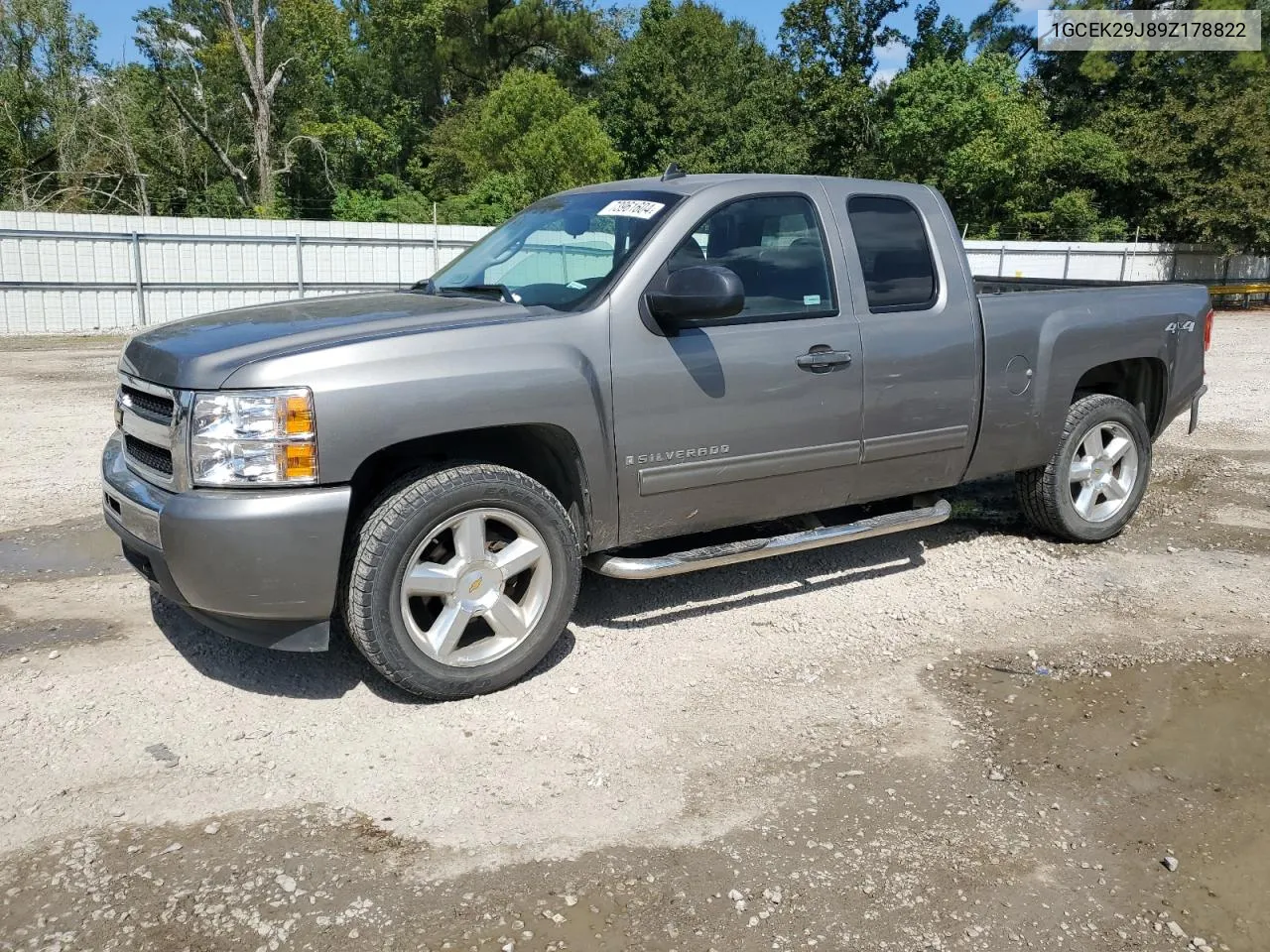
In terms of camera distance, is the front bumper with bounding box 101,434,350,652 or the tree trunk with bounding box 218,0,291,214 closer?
the front bumper with bounding box 101,434,350,652

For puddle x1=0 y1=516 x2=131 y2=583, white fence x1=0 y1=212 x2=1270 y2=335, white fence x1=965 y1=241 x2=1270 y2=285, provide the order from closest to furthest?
puddle x1=0 y1=516 x2=131 y2=583 → white fence x1=0 y1=212 x2=1270 y2=335 → white fence x1=965 y1=241 x2=1270 y2=285

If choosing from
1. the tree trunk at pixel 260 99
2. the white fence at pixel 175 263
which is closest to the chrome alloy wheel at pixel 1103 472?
the white fence at pixel 175 263

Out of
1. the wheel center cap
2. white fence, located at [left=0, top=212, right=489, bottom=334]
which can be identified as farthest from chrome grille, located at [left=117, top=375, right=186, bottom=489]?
white fence, located at [left=0, top=212, right=489, bottom=334]

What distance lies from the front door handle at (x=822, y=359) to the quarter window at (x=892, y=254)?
33 cm

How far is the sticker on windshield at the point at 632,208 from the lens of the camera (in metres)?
4.45

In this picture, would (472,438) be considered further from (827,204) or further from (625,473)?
(827,204)

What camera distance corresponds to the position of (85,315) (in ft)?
61.4

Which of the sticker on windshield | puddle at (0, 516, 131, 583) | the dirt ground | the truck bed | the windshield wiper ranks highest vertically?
the sticker on windshield

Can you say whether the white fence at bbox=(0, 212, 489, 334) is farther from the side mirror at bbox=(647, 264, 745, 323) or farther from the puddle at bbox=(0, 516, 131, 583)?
the side mirror at bbox=(647, 264, 745, 323)

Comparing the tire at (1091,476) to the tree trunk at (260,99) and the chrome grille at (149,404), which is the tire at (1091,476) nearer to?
the chrome grille at (149,404)

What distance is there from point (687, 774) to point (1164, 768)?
1652mm

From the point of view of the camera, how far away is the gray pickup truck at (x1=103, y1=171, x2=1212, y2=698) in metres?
3.53

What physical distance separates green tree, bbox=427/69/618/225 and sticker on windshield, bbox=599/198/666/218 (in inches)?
887

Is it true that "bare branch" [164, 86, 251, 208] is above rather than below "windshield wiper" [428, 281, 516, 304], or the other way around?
above
